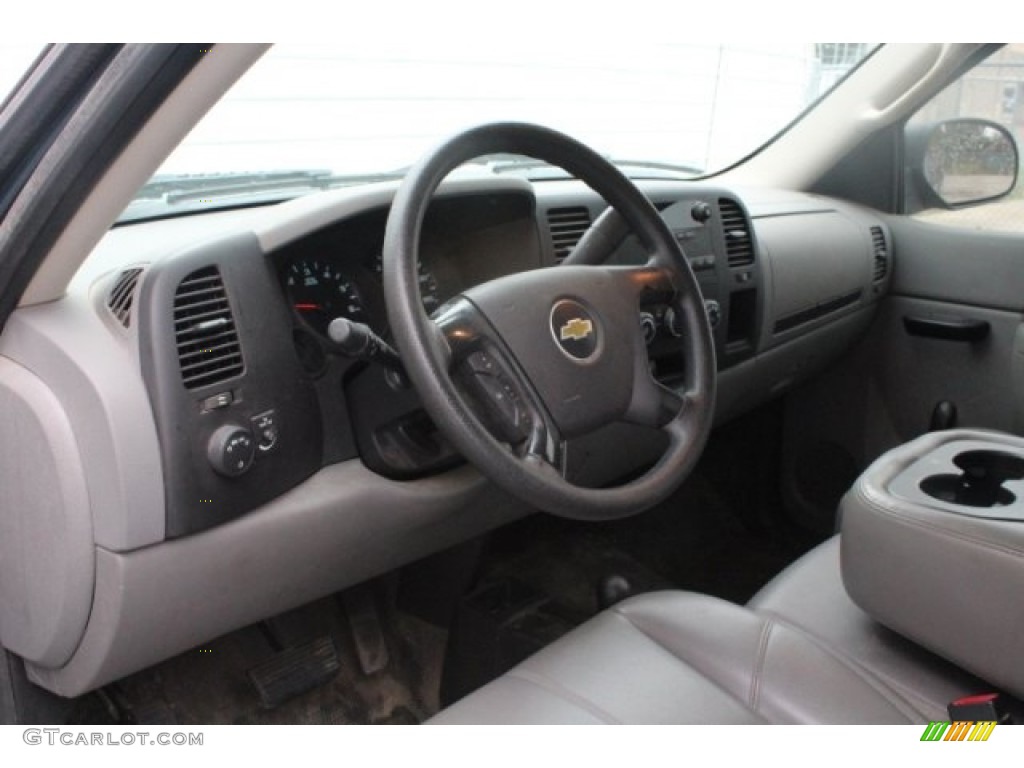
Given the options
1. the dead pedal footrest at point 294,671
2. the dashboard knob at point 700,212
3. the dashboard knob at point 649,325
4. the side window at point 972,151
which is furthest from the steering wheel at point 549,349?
the side window at point 972,151

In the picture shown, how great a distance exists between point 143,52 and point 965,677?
1.22m

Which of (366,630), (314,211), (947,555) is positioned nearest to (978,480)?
(947,555)

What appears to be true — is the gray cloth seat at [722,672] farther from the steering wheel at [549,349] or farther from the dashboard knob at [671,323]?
the dashboard knob at [671,323]

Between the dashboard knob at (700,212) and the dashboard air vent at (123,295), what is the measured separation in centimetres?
122

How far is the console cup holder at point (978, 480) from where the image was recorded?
134 centimetres

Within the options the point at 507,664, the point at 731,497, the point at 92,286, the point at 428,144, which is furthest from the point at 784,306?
the point at 92,286

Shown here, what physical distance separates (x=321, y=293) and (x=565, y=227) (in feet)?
1.75

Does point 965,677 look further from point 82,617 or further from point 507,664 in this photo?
point 82,617

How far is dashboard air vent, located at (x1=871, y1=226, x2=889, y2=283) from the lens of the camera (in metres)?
2.56

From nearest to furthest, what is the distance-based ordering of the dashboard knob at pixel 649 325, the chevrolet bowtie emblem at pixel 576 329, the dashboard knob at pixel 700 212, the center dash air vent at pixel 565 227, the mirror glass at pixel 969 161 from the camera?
the chevrolet bowtie emblem at pixel 576 329 < the dashboard knob at pixel 649 325 < the center dash air vent at pixel 565 227 < the dashboard knob at pixel 700 212 < the mirror glass at pixel 969 161

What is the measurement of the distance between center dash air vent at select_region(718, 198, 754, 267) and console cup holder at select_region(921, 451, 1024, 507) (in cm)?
82

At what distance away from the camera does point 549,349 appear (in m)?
1.29

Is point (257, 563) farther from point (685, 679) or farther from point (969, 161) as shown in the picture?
point (969, 161)
